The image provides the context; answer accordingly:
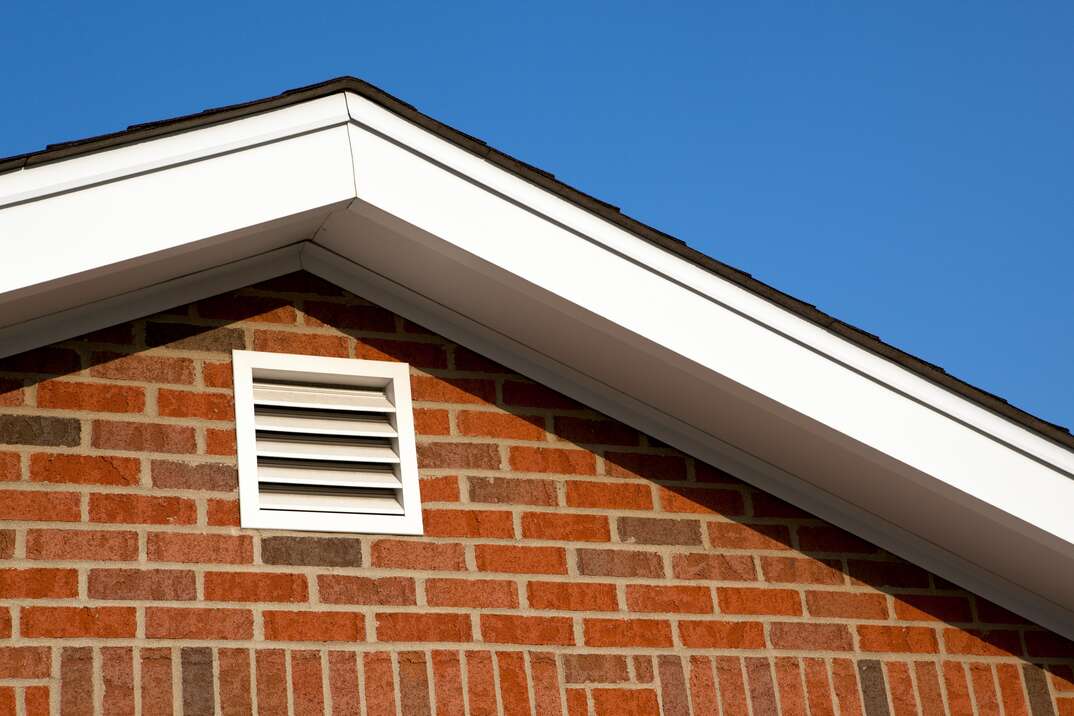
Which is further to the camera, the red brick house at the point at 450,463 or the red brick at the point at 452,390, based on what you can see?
the red brick at the point at 452,390

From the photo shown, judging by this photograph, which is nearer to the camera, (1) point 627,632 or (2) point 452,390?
(1) point 627,632

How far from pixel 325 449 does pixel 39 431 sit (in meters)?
0.85

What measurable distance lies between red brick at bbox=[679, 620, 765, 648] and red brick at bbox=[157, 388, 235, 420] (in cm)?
157

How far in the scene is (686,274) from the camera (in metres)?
4.70

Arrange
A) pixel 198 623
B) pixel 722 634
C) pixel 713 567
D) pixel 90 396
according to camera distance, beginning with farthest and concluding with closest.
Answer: pixel 713 567 → pixel 722 634 → pixel 90 396 → pixel 198 623

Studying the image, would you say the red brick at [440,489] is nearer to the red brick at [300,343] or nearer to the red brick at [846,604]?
the red brick at [300,343]

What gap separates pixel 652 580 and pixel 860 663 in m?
0.76

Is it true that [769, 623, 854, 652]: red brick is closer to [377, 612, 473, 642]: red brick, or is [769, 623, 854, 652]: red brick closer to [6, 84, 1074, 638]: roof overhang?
[6, 84, 1074, 638]: roof overhang

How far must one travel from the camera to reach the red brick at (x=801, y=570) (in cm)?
511

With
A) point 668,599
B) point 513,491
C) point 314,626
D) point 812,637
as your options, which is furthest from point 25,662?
point 812,637

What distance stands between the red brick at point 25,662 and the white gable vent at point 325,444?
0.70 meters

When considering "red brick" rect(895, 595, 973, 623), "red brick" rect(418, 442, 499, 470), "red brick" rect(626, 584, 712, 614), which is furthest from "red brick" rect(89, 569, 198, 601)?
"red brick" rect(895, 595, 973, 623)

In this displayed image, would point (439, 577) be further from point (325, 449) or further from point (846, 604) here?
point (846, 604)

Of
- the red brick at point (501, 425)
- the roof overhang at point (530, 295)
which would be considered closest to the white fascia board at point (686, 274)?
the roof overhang at point (530, 295)
